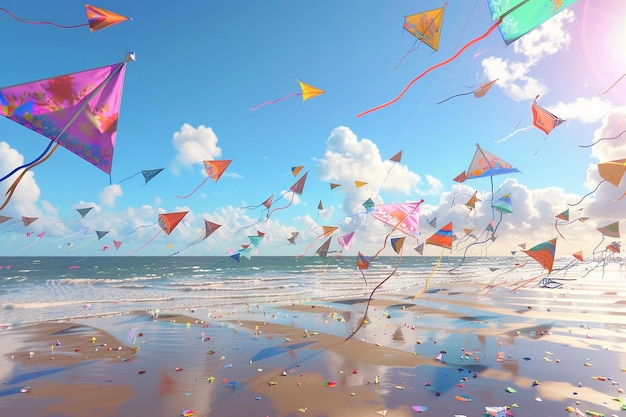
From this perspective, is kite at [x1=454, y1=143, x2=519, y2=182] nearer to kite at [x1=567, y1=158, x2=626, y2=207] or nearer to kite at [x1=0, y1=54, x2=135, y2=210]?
kite at [x1=567, y1=158, x2=626, y2=207]

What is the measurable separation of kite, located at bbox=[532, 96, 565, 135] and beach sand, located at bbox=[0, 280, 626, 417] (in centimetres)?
642

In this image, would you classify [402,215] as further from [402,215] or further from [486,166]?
[486,166]

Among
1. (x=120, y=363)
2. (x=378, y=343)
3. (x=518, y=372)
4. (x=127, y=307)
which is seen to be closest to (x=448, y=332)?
(x=378, y=343)

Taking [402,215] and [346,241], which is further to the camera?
[346,241]

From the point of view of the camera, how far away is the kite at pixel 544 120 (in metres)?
9.60

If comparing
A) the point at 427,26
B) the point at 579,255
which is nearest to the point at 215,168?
the point at 427,26

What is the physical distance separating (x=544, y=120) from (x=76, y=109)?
1179 centimetres

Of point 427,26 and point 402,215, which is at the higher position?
point 427,26

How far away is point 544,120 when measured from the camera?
9.81m

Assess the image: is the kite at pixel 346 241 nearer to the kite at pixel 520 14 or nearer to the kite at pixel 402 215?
the kite at pixel 402 215

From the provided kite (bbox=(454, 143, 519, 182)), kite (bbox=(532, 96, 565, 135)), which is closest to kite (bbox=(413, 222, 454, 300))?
kite (bbox=(454, 143, 519, 182))

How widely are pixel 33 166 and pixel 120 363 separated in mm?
6530

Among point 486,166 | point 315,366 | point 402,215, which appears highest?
point 486,166

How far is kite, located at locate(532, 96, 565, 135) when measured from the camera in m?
9.60
